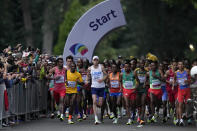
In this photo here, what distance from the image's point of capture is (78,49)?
90.0ft

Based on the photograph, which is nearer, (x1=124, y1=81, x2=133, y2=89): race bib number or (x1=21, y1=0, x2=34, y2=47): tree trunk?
(x1=124, y1=81, x2=133, y2=89): race bib number

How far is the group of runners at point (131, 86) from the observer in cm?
2086

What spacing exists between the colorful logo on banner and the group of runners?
3.74 meters

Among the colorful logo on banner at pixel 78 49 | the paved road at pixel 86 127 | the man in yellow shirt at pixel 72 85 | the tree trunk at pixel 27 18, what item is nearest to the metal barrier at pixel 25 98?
the paved road at pixel 86 127

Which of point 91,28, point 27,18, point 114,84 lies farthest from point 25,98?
point 27,18

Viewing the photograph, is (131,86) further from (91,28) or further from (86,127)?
(91,28)

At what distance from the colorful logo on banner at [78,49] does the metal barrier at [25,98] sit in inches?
116

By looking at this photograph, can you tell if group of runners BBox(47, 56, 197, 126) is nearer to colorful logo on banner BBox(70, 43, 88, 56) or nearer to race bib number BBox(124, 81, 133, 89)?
race bib number BBox(124, 81, 133, 89)

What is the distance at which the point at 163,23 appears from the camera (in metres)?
67.0

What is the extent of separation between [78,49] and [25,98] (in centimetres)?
578

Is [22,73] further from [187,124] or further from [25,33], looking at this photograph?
[25,33]

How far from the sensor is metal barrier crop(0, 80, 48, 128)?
20.2 metres

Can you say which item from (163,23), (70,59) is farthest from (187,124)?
(163,23)

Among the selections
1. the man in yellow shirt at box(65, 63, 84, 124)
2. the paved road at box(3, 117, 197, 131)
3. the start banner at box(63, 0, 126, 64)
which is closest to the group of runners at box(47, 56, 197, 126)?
the man in yellow shirt at box(65, 63, 84, 124)
